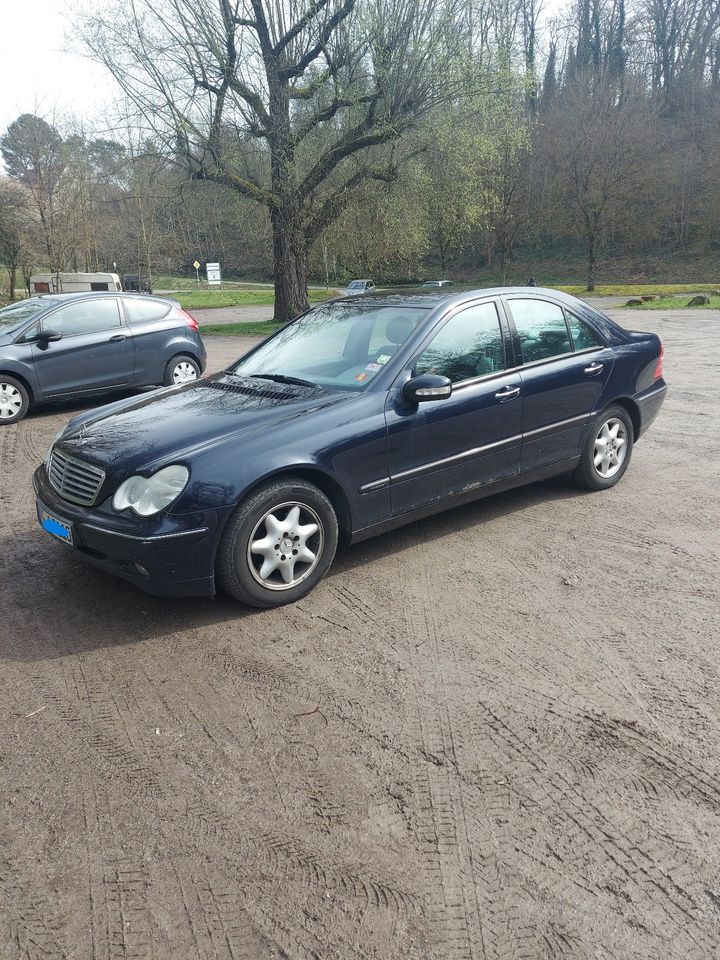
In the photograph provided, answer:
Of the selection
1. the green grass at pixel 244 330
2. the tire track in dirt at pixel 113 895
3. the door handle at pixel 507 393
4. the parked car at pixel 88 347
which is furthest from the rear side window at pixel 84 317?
the green grass at pixel 244 330

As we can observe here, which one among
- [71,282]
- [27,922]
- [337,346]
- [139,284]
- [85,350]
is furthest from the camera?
[139,284]

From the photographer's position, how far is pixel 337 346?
530cm

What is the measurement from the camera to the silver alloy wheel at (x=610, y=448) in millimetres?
6016

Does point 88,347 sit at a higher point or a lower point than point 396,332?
lower

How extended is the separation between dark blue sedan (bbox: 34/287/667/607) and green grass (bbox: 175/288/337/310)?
32.9 meters

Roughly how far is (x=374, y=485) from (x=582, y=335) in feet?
7.91

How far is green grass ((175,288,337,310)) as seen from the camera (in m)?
39.4

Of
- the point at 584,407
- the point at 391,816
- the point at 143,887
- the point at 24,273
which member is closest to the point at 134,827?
the point at 143,887

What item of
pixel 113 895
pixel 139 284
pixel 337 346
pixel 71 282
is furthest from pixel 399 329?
pixel 139 284

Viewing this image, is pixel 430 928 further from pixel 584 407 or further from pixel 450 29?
pixel 450 29

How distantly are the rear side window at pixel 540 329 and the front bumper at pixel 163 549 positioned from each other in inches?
107

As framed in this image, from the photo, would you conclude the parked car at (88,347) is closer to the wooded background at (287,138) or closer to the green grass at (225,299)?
the wooded background at (287,138)

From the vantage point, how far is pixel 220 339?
20.7m

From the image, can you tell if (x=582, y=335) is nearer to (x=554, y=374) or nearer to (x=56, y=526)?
(x=554, y=374)
